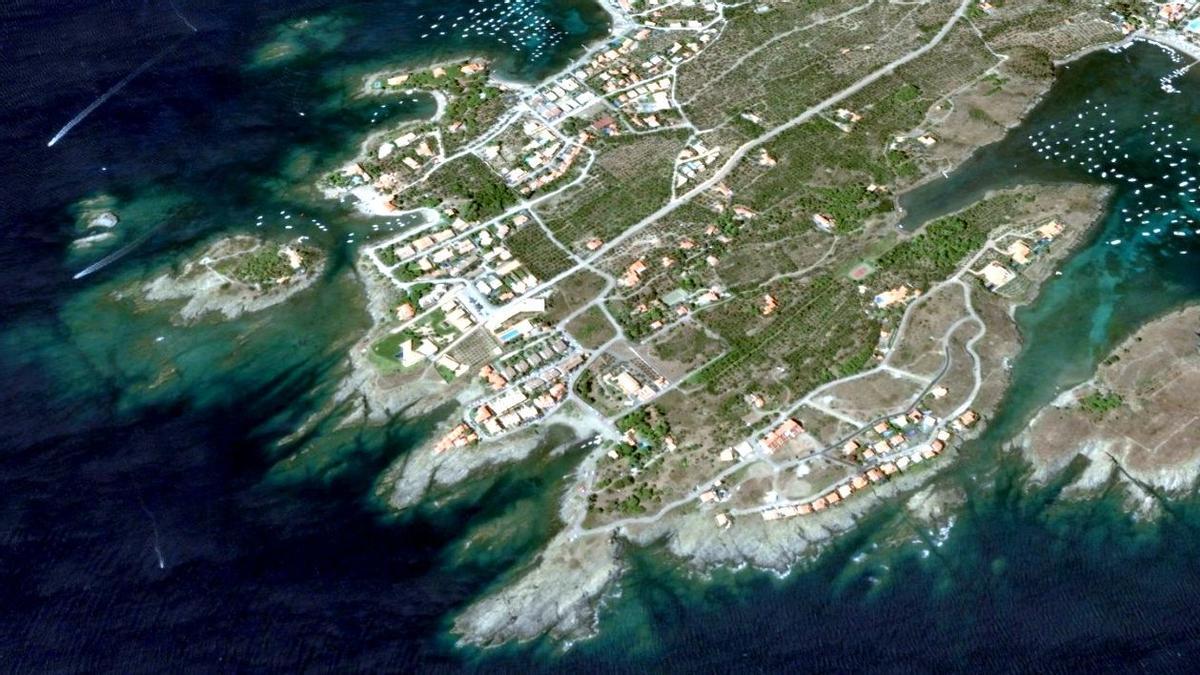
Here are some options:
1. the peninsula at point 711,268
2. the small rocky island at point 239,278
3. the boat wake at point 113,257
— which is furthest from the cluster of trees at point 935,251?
the boat wake at point 113,257

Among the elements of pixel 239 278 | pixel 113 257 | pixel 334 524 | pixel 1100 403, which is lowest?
pixel 334 524

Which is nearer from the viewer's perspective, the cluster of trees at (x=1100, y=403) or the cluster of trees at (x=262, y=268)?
the cluster of trees at (x=1100, y=403)

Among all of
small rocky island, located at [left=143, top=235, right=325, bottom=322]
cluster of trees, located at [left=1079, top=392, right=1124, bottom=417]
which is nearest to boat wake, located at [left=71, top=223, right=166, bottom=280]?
small rocky island, located at [left=143, top=235, right=325, bottom=322]

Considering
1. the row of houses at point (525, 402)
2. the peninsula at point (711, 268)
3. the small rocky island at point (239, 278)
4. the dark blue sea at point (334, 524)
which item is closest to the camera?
the dark blue sea at point (334, 524)

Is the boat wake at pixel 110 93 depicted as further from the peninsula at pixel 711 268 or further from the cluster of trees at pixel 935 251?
the cluster of trees at pixel 935 251

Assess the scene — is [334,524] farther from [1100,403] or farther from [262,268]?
[1100,403]

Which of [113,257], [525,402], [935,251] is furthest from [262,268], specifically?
[935,251]

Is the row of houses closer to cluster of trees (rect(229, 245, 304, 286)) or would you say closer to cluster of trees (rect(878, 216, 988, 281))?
cluster of trees (rect(229, 245, 304, 286))
